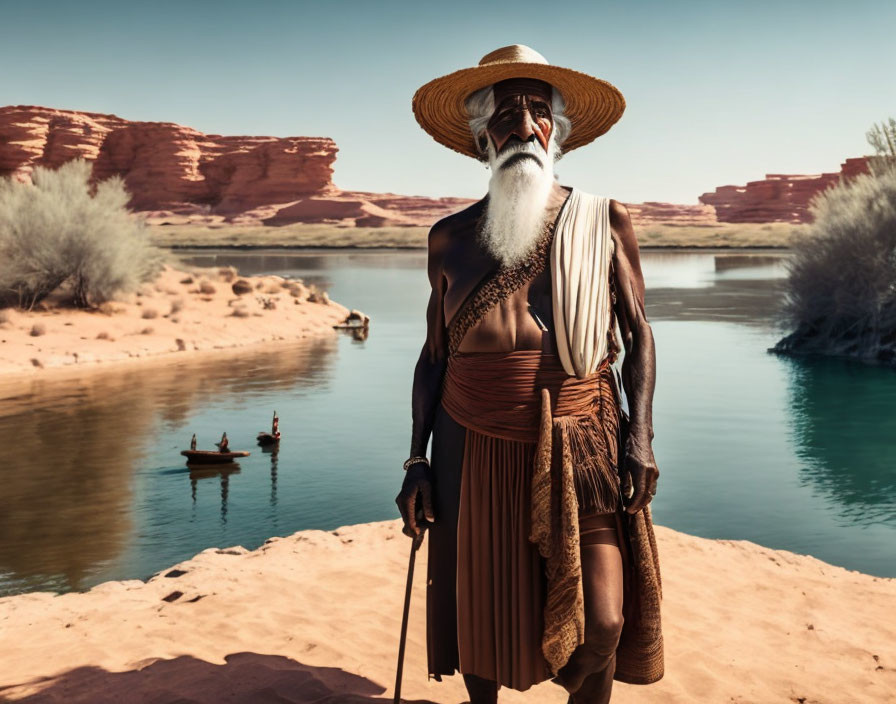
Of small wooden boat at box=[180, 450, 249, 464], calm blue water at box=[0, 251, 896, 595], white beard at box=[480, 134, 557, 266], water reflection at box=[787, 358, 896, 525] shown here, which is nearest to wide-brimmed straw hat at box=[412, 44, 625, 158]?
white beard at box=[480, 134, 557, 266]

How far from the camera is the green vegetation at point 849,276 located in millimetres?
20562

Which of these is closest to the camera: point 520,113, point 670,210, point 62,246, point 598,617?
point 598,617

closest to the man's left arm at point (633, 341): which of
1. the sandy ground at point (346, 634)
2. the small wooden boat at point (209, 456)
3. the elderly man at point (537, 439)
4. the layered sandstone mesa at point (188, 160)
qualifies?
the elderly man at point (537, 439)

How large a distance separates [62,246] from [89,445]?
1321cm

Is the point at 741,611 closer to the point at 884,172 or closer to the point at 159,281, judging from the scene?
the point at 884,172

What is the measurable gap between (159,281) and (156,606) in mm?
23293

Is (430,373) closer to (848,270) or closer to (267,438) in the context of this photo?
(267,438)

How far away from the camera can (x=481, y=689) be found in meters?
2.91

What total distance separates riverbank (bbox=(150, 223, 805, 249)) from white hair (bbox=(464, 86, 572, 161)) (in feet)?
276

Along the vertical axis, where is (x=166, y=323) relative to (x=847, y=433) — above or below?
above

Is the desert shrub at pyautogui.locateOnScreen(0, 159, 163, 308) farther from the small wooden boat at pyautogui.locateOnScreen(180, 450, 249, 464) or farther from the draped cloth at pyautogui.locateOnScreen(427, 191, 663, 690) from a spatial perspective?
the draped cloth at pyautogui.locateOnScreen(427, 191, 663, 690)

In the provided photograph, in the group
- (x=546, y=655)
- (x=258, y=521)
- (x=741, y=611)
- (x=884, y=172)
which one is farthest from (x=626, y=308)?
(x=884, y=172)

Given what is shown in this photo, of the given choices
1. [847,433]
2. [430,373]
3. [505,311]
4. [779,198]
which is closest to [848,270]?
[847,433]

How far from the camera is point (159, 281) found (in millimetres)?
27266
